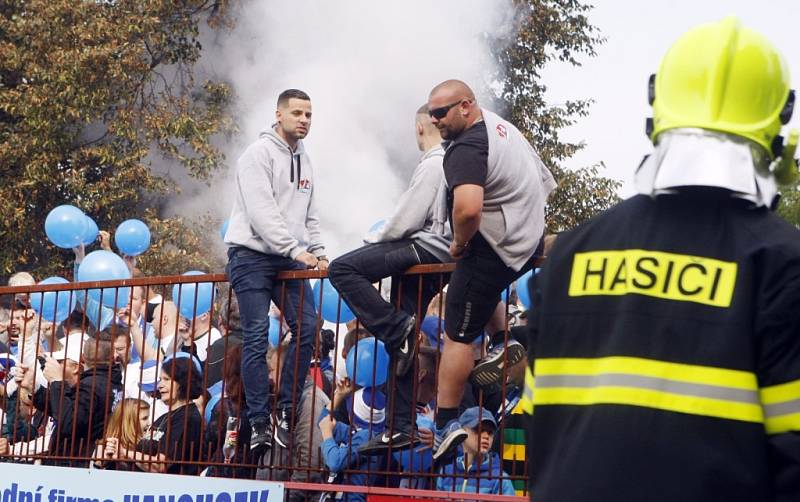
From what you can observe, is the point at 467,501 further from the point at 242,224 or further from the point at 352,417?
the point at 242,224

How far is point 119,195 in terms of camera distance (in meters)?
17.8

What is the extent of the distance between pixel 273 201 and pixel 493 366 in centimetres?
167

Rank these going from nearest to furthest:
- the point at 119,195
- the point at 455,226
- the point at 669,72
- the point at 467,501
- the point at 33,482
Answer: the point at 669,72
the point at 455,226
the point at 467,501
the point at 33,482
the point at 119,195

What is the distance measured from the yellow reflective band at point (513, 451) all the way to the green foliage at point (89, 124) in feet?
40.1

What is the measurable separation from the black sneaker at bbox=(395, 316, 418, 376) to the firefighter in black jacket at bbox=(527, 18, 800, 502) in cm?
373

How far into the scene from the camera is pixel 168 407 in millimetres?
7586

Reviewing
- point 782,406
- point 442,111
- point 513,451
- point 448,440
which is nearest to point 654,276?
point 782,406

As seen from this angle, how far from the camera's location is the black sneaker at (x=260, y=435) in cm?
668

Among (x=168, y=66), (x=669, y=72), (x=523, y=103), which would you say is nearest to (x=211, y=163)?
(x=168, y=66)

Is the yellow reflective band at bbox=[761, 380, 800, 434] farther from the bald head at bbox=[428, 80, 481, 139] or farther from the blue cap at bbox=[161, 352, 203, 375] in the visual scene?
the blue cap at bbox=[161, 352, 203, 375]

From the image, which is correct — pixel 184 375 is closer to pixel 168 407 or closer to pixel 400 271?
pixel 168 407

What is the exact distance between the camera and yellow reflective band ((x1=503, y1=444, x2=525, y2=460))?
6.05m

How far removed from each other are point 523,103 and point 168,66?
18.5 feet

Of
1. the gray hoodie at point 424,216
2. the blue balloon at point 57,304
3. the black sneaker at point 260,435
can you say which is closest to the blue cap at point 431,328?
the gray hoodie at point 424,216
